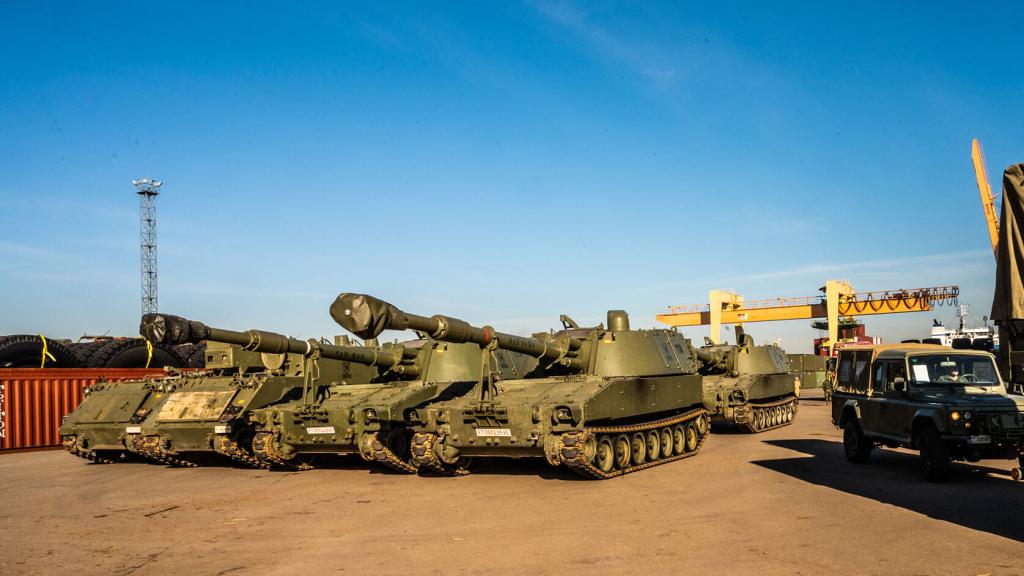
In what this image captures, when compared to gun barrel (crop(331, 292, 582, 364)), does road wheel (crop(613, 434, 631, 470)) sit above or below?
below

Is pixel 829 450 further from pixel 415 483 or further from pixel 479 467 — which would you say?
pixel 415 483

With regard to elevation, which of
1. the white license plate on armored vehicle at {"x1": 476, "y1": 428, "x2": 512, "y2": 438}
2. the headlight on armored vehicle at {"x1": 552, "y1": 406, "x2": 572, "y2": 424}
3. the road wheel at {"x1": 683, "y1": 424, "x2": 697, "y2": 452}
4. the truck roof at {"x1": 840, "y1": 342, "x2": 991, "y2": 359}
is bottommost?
the road wheel at {"x1": 683, "y1": 424, "x2": 697, "y2": 452}

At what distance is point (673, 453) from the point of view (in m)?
16.5

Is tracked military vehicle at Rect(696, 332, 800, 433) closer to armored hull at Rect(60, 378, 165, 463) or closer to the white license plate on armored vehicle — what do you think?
the white license plate on armored vehicle

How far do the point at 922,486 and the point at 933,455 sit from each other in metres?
0.47

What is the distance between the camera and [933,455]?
1193 centimetres

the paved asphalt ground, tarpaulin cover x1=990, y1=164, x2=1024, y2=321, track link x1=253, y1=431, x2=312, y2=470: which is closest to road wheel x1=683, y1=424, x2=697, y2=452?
the paved asphalt ground

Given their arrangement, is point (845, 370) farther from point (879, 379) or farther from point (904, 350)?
point (904, 350)

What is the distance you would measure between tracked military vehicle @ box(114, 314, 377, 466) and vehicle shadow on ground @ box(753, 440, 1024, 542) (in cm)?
869

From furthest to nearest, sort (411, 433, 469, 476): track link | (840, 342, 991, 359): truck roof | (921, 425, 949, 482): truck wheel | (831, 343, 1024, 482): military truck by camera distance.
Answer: (411, 433, 469, 476): track link < (840, 342, 991, 359): truck roof < (921, 425, 949, 482): truck wheel < (831, 343, 1024, 482): military truck

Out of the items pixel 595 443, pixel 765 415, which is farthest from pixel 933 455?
pixel 765 415

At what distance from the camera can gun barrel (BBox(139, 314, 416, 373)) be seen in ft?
45.9

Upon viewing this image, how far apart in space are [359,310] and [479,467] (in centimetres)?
642

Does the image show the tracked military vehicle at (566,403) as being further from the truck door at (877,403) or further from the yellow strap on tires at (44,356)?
the yellow strap on tires at (44,356)
